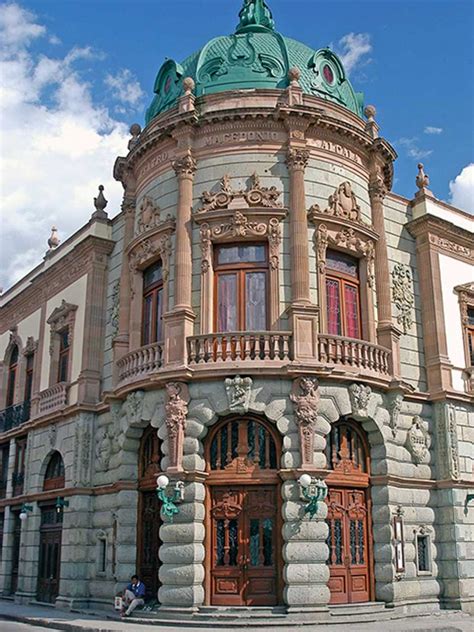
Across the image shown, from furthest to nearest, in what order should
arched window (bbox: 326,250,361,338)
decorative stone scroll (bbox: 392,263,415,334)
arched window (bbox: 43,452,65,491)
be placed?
arched window (bbox: 43,452,65,491) < decorative stone scroll (bbox: 392,263,415,334) < arched window (bbox: 326,250,361,338)

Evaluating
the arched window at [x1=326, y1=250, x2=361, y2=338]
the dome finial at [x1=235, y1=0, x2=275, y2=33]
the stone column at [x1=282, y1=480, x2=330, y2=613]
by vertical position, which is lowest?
the stone column at [x1=282, y1=480, x2=330, y2=613]

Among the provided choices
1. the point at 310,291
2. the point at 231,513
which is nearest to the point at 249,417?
the point at 231,513

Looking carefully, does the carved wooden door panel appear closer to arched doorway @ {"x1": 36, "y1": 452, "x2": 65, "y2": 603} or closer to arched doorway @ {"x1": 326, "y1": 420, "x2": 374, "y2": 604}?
arched doorway @ {"x1": 326, "y1": 420, "x2": 374, "y2": 604}

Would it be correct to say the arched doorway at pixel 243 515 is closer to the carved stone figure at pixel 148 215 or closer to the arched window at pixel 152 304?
the arched window at pixel 152 304

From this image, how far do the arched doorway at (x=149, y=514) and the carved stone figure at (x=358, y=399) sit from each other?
5.56 m

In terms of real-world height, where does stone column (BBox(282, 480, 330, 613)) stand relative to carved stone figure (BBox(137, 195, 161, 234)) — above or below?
below

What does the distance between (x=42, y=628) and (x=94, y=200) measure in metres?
14.6

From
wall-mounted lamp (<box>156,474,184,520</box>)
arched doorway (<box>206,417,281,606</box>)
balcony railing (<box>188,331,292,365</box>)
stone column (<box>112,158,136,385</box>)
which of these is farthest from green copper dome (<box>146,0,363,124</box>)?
wall-mounted lamp (<box>156,474,184,520</box>)

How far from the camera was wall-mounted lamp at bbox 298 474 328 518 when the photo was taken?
18688 mm

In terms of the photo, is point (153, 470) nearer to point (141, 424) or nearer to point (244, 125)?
point (141, 424)

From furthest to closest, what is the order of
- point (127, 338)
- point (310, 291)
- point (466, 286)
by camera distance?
point (466, 286) → point (127, 338) → point (310, 291)

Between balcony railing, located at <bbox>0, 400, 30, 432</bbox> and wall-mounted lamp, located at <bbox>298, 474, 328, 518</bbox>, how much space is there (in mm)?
15314

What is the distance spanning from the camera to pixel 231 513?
64.0ft

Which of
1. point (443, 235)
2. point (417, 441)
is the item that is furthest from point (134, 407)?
point (443, 235)
